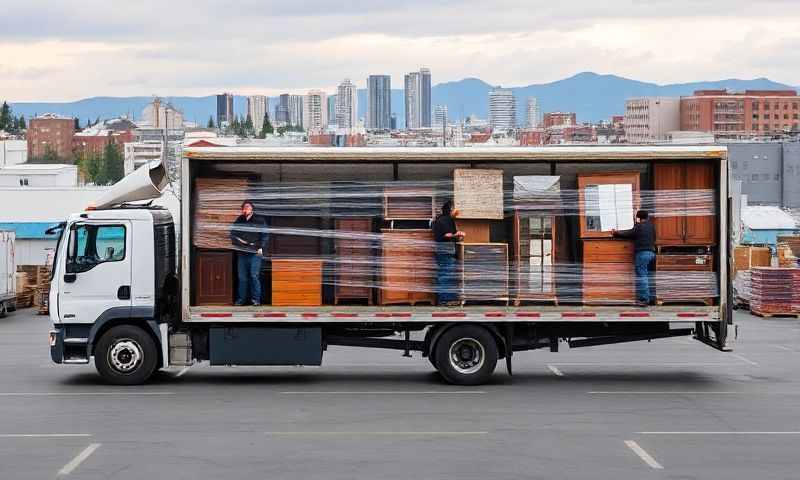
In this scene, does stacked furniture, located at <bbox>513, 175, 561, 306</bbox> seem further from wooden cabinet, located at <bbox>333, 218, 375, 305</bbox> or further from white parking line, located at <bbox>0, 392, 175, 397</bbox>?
white parking line, located at <bbox>0, 392, 175, 397</bbox>

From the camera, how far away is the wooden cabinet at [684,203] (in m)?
20.2

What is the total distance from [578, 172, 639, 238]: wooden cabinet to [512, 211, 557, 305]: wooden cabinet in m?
0.69

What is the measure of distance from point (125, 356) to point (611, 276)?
298 inches

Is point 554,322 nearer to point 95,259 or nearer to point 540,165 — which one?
point 540,165

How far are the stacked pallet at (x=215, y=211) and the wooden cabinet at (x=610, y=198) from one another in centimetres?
538

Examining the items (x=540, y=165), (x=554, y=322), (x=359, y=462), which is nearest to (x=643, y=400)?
(x=554, y=322)

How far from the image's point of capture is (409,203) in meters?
20.4

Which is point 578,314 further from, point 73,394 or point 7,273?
point 7,273

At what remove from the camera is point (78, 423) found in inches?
647

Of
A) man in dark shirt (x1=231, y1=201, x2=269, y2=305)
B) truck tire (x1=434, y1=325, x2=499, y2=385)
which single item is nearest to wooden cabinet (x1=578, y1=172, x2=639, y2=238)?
truck tire (x1=434, y1=325, x2=499, y2=385)

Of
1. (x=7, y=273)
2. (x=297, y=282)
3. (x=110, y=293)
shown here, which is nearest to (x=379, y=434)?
(x=297, y=282)

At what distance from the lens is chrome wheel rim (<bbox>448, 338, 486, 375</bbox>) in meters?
20.0

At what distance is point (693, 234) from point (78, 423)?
9.69 m

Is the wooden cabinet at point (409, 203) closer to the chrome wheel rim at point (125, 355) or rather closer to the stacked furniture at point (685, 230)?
the stacked furniture at point (685, 230)
